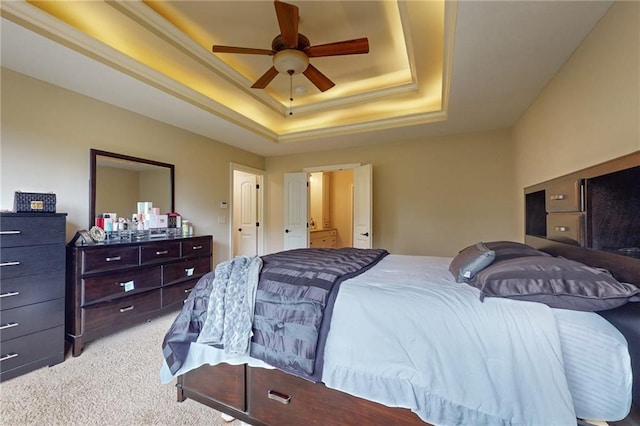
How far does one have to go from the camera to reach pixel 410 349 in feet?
3.98

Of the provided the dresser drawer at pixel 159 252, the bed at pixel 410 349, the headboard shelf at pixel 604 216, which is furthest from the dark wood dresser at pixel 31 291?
the headboard shelf at pixel 604 216

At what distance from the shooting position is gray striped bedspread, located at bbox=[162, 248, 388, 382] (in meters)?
1.36

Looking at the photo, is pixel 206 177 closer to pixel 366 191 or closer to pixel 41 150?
pixel 41 150

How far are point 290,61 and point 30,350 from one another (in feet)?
10.3

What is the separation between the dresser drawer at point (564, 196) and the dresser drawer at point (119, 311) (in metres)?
3.76

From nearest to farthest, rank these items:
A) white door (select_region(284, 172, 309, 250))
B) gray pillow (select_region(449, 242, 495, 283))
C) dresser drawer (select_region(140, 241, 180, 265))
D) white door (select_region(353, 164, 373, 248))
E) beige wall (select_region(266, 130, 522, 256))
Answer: gray pillow (select_region(449, 242, 495, 283))
dresser drawer (select_region(140, 241, 180, 265))
beige wall (select_region(266, 130, 522, 256))
white door (select_region(353, 164, 373, 248))
white door (select_region(284, 172, 309, 250))

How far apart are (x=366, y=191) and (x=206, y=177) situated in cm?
254

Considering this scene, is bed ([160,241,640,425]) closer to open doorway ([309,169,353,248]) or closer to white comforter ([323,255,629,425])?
white comforter ([323,255,629,425])

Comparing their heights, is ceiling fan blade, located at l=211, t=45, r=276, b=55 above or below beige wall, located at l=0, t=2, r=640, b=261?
above

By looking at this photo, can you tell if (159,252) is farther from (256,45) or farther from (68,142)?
(256,45)

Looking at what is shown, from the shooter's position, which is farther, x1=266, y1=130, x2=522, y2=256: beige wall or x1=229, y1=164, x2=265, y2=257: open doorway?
x1=229, y1=164, x2=265, y2=257: open doorway

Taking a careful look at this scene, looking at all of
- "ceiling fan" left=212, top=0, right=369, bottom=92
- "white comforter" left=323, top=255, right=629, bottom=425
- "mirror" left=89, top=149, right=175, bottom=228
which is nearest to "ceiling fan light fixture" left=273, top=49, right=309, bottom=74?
"ceiling fan" left=212, top=0, right=369, bottom=92

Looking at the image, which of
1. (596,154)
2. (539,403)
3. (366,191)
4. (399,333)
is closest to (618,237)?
(596,154)

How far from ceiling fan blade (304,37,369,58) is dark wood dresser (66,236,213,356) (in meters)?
2.53
